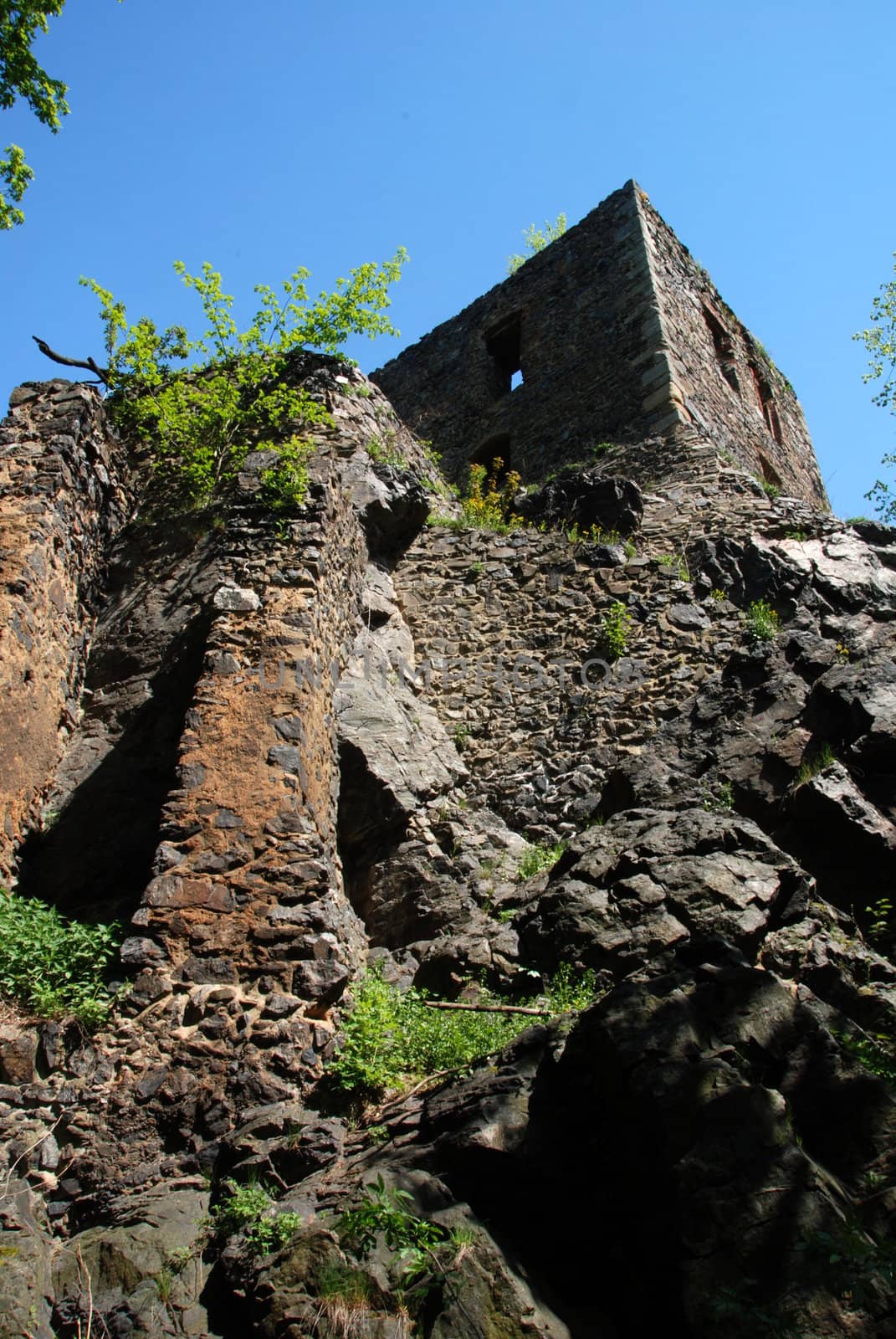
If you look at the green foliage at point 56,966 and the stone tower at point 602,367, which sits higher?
the stone tower at point 602,367

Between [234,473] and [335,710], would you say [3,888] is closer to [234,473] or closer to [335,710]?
[335,710]

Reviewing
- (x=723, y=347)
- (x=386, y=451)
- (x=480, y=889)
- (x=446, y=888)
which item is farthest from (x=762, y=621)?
(x=723, y=347)

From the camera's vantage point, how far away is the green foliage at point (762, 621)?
858 cm

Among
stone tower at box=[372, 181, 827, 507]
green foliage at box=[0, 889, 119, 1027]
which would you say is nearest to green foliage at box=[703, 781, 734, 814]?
green foliage at box=[0, 889, 119, 1027]

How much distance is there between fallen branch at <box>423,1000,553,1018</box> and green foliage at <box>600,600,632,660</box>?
4.13m

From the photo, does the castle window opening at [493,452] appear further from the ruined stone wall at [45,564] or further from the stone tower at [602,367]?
the ruined stone wall at [45,564]

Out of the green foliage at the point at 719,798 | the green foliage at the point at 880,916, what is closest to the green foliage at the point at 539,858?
the green foliage at the point at 719,798

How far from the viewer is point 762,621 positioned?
28.8ft

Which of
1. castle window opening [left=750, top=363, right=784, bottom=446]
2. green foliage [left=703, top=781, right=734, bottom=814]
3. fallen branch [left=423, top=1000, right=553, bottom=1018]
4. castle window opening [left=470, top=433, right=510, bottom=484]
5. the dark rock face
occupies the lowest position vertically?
fallen branch [left=423, top=1000, right=553, bottom=1018]

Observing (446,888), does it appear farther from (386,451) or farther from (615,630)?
(386,451)

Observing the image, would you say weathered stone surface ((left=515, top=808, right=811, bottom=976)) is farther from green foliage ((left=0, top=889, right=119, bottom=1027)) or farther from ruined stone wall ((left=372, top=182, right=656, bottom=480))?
ruined stone wall ((left=372, top=182, right=656, bottom=480))

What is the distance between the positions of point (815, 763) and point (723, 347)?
11.5m

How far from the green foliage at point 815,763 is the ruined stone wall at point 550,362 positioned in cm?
708

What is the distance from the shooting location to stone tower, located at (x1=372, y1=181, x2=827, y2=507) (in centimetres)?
1374
